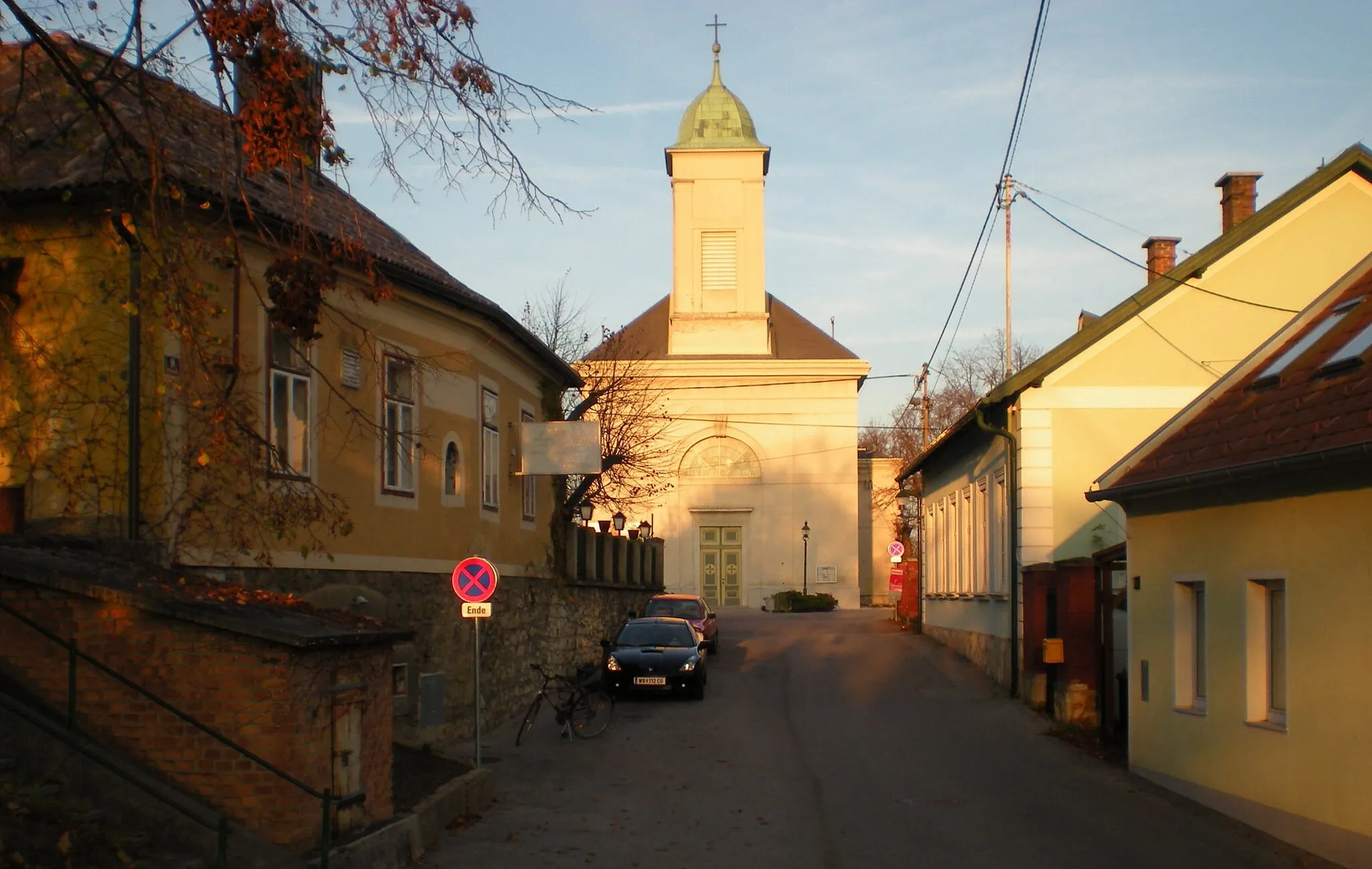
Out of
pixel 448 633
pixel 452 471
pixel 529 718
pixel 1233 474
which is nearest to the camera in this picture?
pixel 1233 474

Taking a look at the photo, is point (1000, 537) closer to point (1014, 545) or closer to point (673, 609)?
point (1014, 545)

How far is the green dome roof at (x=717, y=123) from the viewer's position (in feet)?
193

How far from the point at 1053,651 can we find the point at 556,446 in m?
7.94

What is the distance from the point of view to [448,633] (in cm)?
1792

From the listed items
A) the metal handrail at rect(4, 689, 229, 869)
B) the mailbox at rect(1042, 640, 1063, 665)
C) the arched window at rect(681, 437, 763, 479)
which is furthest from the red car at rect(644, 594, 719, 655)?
the arched window at rect(681, 437, 763, 479)

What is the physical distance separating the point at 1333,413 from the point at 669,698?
49.2ft

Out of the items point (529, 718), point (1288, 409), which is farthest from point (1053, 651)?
point (529, 718)

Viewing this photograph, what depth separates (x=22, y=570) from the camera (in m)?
9.77

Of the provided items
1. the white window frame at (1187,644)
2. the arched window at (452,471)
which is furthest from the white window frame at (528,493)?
the white window frame at (1187,644)

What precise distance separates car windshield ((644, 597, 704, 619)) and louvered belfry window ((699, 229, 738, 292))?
29.8 metres

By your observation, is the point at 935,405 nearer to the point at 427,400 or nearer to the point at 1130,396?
the point at 1130,396

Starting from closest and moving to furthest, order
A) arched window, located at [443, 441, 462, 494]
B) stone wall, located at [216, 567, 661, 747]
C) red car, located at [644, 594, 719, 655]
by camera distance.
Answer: stone wall, located at [216, 567, 661, 747] → arched window, located at [443, 441, 462, 494] → red car, located at [644, 594, 719, 655]

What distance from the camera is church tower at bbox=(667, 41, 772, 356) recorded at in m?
58.7

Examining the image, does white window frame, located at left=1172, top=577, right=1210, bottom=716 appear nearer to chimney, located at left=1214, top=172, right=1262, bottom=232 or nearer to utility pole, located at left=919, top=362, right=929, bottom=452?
chimney, located at left=1214, top=172, right=1262, bottom=232
